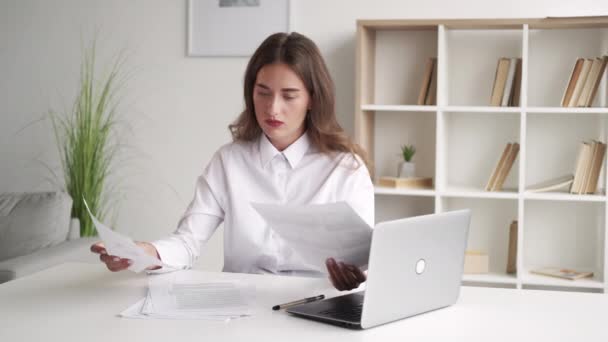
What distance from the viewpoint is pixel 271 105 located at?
2139 mm

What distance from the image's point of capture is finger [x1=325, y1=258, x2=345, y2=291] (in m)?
1.67

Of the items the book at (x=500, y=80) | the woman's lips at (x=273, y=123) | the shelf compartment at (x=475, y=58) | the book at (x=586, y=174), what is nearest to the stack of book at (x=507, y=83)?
the book at (x=500, y=80)

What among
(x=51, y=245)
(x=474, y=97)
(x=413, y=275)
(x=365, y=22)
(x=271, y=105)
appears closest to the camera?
(x=413, y=275)

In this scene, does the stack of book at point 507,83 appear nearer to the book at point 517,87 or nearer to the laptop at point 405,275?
the book at point 517,87

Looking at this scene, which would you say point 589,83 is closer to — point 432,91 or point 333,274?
point 432,91

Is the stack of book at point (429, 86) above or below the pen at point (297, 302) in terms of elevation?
above

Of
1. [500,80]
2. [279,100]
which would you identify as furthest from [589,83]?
[279,100]

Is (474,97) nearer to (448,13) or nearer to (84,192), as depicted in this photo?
(448,13)

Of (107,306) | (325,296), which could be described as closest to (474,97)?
(325,296)

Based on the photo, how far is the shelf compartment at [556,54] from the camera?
3.57m

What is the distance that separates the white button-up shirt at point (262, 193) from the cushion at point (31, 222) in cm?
113

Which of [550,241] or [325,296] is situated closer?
[325,296]

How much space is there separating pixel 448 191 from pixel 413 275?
203 centimetres

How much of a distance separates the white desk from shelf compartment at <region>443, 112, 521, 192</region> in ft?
6.60
